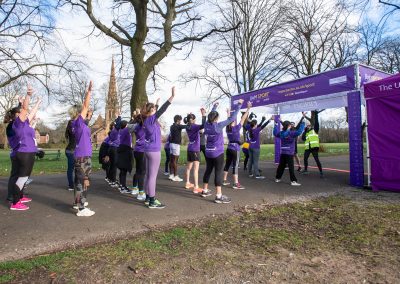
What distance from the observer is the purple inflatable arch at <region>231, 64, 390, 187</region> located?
862cm

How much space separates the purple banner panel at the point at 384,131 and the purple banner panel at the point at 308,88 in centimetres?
96

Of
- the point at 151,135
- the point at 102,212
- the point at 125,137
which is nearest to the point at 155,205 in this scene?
the point at 102,212

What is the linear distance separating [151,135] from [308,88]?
6.98 meters

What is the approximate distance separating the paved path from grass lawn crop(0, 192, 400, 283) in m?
0.43

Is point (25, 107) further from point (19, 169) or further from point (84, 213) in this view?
point (84, 213)

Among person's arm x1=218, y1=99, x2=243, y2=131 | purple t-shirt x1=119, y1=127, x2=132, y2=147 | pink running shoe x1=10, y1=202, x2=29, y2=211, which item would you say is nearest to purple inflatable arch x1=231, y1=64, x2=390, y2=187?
person's arm x1=218, y1=99, x2=243, y2=131

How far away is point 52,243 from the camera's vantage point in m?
4.20

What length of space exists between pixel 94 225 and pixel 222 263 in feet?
8.02

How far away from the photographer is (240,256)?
3.77 metres

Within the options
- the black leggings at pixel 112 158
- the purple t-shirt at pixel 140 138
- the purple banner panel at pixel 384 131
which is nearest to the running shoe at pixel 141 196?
the purple t-shirt at pixel 140 138

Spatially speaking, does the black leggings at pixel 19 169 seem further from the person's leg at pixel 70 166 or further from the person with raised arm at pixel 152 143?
the person with raised arm at pixel 152 143

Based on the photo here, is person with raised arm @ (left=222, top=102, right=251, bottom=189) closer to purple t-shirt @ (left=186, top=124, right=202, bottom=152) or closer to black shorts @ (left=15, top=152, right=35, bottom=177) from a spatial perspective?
purple t-shirt @ (left=186, top=124, right=202, bottom=152)

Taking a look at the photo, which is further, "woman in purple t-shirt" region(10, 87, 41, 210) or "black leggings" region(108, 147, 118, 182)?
"black leggings" region(108, 147, 118, 182)

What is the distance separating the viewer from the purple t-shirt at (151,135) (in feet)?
19.5
